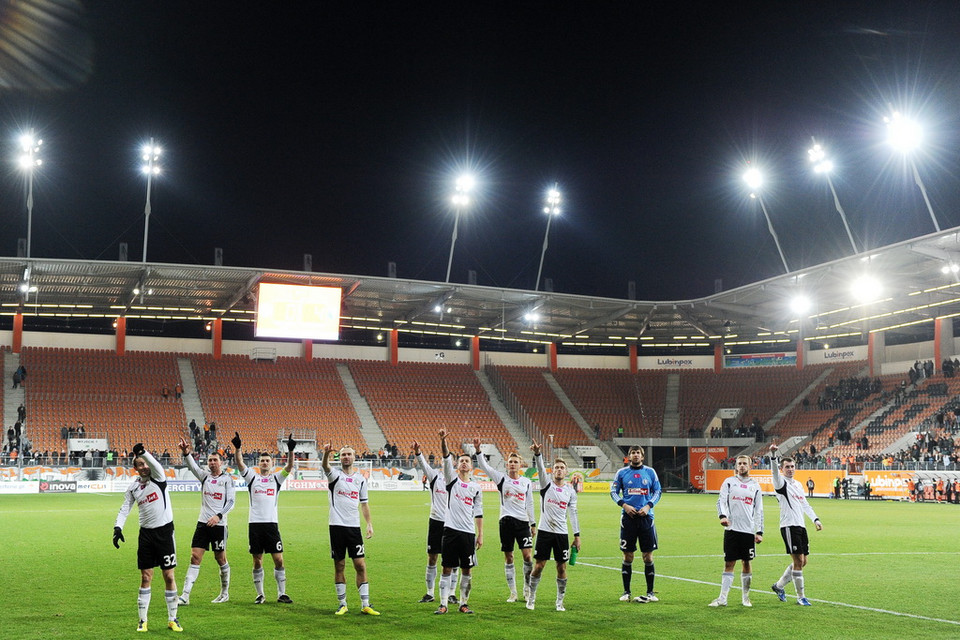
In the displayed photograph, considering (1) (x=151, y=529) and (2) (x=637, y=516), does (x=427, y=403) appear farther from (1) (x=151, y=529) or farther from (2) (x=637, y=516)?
(1) (x=151, y=529)

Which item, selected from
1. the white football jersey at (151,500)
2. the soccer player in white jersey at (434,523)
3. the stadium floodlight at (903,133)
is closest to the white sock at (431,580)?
the soccer player in white jersey at (434,523)

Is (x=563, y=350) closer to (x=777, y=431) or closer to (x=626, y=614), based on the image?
(x=777, y=431)

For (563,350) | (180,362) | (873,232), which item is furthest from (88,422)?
(873,232)

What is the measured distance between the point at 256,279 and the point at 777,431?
39.0 meters

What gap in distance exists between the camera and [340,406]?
62.0 metres

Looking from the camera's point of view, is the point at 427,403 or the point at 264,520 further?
the point at 427,403

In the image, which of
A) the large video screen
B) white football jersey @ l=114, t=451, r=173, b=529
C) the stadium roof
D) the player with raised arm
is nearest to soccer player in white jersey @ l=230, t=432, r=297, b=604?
white football jersey @ l=114, t=451, r=173, b=529

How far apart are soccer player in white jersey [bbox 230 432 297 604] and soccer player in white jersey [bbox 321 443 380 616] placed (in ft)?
3.16

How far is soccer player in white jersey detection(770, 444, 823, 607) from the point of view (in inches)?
553

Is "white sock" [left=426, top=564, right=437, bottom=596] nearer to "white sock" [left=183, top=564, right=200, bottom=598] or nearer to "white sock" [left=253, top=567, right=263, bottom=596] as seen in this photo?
"white sock" [left=253, top=567, right=263, bottom=596]

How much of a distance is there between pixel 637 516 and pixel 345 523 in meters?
4.71

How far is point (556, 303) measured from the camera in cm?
6228

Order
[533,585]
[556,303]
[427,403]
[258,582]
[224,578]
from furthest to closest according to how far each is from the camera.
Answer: [427,403] < [556,303] < [224,578] < [258,582] < [533,585]

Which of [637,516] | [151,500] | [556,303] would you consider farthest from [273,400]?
[151,500]
